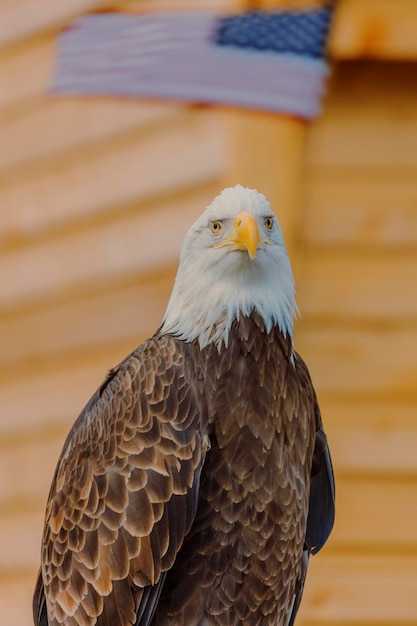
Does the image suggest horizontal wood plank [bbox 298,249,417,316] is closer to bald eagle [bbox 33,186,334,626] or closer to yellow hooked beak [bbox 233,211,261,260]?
bald eagle [bbox 33,186,334,626]

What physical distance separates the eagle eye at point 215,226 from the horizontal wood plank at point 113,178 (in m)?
1.56

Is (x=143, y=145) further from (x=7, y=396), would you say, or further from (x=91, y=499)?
(x=91, y=499)

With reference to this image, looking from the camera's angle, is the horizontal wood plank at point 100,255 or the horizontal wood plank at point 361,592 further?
the horizontal wood plank at point 100,255

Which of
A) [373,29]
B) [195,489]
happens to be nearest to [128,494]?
[195,489]

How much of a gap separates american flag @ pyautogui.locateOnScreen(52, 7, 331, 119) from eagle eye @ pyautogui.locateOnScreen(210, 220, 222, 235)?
146cm

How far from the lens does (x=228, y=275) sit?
10.7ft

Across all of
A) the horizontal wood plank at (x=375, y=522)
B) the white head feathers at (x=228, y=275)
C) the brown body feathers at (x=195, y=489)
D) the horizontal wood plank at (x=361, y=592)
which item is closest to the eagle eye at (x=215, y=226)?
the white head feathers at (x=228, y=275)

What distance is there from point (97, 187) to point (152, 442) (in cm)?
222

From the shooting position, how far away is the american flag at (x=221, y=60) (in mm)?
4613

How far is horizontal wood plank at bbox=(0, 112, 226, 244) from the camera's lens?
4.91 meters

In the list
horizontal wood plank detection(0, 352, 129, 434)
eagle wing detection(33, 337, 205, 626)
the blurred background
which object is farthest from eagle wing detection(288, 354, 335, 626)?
horizontal wood plank detection(0, 352, 129, 434)

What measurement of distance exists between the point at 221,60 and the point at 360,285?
0.95 meters

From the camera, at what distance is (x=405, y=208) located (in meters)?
4.82

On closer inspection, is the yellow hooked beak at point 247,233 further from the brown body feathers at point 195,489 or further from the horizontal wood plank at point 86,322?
the horizontal wood plank at point 86,322
